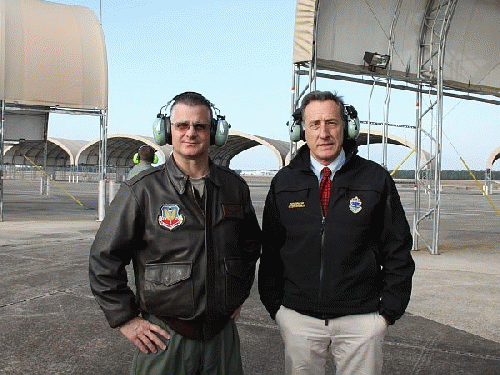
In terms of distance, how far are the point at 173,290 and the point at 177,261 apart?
132 millimetres

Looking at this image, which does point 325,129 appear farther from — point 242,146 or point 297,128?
point 242,146

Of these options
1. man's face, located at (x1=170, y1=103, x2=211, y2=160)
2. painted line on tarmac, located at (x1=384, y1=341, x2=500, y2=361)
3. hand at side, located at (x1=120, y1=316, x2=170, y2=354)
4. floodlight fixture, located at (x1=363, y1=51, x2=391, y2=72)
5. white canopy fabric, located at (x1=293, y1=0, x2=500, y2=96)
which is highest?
white canopy fabric, located at (x1=293, y1=0, x2=500, y2=96)

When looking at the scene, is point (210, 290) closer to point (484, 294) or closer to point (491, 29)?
point (484, 294)

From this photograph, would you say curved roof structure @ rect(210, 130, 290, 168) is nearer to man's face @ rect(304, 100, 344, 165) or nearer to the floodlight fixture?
the floodlight fixture

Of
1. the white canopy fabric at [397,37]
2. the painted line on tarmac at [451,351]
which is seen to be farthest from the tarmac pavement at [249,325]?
the white canopy fabric at [397,37]

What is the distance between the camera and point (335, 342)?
2.49 meters

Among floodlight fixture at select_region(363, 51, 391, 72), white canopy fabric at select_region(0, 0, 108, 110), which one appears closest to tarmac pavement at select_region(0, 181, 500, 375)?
floodlight fixture at select_region(363, 51, 391, 72)

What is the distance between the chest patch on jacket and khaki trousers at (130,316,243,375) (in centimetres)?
57

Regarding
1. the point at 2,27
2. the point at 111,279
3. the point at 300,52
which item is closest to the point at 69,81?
the point at 2,27

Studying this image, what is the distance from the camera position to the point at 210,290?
7.13 feet

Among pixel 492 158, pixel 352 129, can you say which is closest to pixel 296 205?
pixel 352 129

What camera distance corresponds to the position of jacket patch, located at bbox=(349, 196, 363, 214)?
238 cm

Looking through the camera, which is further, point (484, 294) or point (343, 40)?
point (343, 40)

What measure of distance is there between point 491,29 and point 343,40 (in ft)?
12.8
